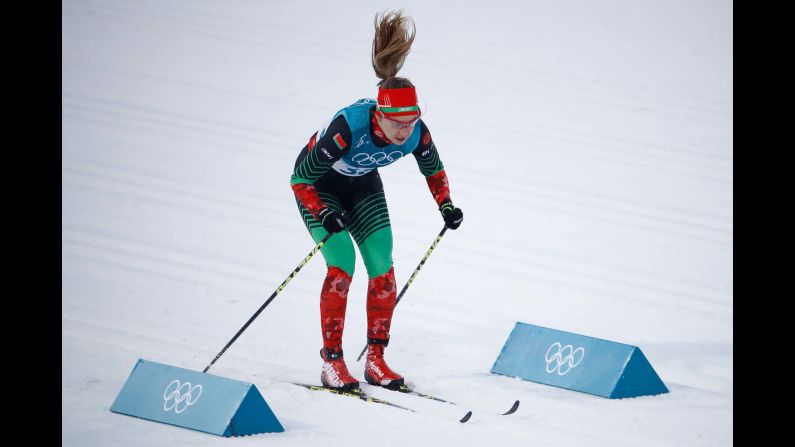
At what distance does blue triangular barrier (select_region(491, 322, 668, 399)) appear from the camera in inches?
204

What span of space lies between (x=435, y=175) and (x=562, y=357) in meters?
1.11

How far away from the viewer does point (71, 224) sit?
777cm

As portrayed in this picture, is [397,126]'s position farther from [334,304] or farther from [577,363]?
[577,363]

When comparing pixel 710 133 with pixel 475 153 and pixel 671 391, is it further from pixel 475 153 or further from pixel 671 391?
pixel 671 391

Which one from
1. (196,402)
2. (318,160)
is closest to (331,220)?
(318,160)

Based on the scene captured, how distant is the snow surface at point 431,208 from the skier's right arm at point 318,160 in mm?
891

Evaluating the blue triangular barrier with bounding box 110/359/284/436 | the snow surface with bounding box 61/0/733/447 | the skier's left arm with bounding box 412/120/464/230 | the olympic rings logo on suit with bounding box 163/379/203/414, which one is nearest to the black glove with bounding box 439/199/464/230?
the skier's left arm with bounding box 412/120/464/230

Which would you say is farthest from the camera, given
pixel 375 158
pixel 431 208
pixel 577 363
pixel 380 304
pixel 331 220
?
pixel 431 208

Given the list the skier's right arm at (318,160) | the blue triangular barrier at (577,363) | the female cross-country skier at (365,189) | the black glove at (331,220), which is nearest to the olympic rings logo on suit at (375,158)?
the female cross-country skier at (365,189)

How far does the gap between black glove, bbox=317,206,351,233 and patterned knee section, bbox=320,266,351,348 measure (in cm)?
26

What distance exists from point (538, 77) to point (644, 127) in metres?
1.77

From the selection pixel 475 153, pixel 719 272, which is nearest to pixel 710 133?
pixel 475 153

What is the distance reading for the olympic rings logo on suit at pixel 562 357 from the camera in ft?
17.7

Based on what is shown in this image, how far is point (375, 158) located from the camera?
515 centimetres
